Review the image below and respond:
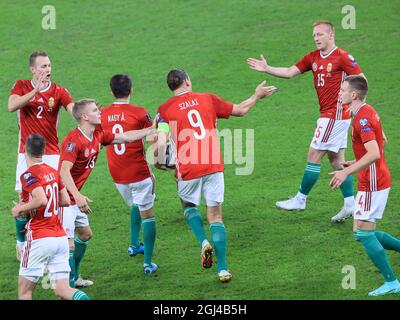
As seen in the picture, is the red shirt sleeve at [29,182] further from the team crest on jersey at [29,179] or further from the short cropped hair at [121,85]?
the short cropped hair at [121,85]

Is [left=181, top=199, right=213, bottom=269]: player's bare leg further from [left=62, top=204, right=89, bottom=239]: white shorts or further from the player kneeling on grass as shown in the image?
the player kneeling on grass

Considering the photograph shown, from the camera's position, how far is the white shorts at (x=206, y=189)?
866cm

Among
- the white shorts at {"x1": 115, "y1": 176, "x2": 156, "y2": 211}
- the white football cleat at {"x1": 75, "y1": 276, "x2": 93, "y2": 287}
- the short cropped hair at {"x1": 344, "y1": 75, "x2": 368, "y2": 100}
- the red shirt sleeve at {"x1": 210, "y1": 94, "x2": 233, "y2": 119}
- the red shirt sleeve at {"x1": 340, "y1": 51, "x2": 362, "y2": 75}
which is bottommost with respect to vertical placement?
the white football cleat at {"x1": 75, "y1": 276, "x2": 93, "y2": 287}

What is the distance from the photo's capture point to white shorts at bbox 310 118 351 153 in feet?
33.7

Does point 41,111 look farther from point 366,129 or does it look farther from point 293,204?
point 366,129

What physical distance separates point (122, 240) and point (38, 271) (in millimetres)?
2418

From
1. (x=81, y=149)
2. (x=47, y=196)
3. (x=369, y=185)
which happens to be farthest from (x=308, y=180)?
(x=47, y=196)

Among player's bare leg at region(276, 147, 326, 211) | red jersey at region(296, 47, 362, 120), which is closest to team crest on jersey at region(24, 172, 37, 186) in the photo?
player's bare leg at region(276, 147, 326, 211)

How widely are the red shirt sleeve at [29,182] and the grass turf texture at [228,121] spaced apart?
1511 mm

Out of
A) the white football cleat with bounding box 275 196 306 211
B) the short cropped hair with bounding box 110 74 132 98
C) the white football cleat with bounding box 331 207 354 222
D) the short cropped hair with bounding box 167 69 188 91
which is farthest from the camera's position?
the white football cleat with bounding box 275 196 306 211

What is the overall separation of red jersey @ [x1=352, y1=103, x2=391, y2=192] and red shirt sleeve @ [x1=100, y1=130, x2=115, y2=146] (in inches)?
92.4

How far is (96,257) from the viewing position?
377 inches

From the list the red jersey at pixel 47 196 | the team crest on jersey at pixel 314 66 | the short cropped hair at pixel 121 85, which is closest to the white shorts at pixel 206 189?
the short cropped hair at pixel 121 85
